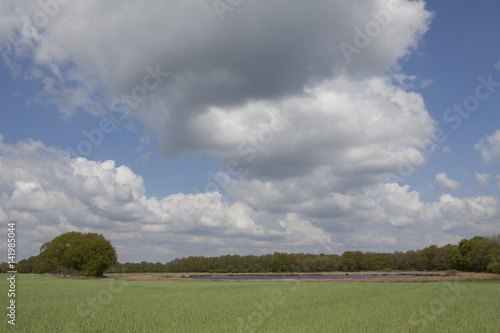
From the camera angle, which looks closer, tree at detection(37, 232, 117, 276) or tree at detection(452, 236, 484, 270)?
tree at detection(37, 232, 117, 276)

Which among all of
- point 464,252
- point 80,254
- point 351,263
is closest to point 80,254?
point 80,254

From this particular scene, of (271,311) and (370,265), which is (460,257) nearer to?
(370,265)

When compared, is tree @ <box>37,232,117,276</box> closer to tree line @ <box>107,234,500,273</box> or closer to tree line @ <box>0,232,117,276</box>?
tree line @ <box>0,232,117,276</box>

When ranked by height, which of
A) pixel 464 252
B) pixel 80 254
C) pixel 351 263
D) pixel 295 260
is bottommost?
pixel 351 263

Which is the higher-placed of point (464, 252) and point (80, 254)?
point (80, 254)

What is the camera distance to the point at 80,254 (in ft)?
300

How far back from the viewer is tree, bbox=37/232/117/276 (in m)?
91.3

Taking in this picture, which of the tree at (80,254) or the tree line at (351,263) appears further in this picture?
the tree line at (351,263)

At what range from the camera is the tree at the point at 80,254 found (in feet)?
300

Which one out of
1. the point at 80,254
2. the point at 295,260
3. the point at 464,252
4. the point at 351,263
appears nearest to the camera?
the point at 80,254

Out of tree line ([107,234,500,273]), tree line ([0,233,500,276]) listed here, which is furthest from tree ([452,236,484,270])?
tree line ([107,234,500,273])

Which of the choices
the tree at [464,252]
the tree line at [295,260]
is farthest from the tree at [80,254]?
the tree at [464,252]

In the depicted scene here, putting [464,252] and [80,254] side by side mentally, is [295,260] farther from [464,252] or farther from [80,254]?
[80,254]

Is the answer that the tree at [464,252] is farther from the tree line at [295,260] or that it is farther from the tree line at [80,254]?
the tree line at [80,254]
